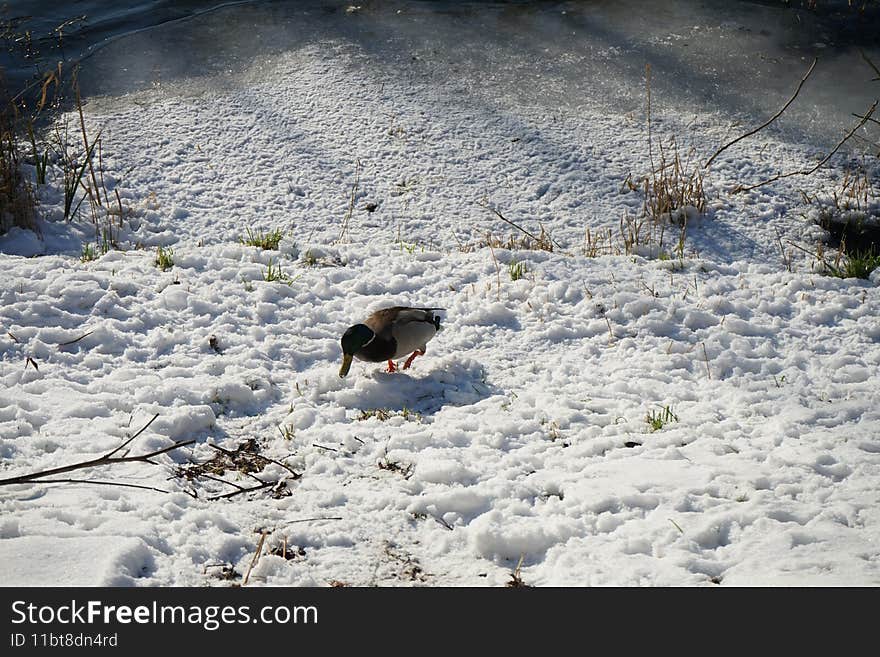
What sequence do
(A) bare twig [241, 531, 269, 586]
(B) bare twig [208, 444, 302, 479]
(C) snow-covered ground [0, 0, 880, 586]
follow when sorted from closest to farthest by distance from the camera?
(A) bare twig [241, 531, 269, 586], (C) snow-covered ground [0, 0, 880, 586], (B) bare twig [208, 444, 302, 479]

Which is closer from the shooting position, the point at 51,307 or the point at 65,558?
the point at 65,558

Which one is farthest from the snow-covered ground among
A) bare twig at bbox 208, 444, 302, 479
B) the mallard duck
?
the mallard duck

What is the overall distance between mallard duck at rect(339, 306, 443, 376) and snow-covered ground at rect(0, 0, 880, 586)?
18 centimetres

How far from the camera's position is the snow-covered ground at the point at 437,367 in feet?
9.85

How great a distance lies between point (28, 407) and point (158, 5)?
815 centimetres

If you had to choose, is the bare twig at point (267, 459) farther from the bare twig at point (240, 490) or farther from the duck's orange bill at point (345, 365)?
the duck's orange bill at point (345, 365)

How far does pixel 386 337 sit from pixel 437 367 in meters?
0.44

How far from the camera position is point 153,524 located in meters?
3.05

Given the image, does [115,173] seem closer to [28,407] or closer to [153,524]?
[28,407]

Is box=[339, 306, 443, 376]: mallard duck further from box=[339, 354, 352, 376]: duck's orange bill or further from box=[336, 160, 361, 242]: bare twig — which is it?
box=[336, 160, 361, 242]: bare twig

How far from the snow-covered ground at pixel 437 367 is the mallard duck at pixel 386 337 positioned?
0.18 meters

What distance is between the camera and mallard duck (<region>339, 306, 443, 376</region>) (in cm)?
423

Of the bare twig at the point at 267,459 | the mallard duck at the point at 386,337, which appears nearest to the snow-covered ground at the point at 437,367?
the bare twig at the point at 267,459
